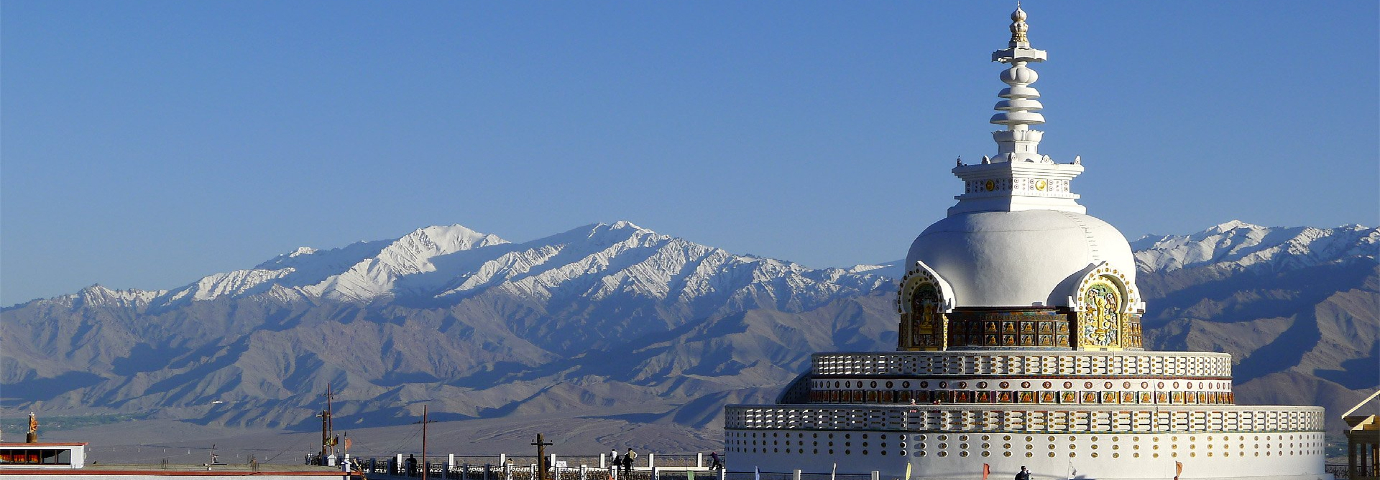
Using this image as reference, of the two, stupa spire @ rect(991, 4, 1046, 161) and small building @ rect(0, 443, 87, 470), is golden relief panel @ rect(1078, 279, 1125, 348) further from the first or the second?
small building @ rect(0, 443, 87, 470)

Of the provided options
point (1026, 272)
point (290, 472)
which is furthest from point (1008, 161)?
point (290, 472)

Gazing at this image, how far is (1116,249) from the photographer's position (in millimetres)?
75500

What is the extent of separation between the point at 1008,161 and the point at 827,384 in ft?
30.4

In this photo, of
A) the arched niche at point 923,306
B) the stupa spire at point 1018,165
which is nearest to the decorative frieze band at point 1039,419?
the arched niche at point 923,306

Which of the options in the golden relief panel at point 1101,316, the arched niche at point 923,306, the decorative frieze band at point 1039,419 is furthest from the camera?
the arched niche at point 923,306

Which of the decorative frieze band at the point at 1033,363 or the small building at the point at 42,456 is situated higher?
the decorative frieze band at the point at 1033,363

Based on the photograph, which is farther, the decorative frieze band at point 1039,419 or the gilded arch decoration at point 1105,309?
the gilded arch decoration at point 1105,309

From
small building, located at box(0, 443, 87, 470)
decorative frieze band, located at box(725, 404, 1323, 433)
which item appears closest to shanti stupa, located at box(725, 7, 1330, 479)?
decorative frieze band, located at box(725, 404, 1323, 433)

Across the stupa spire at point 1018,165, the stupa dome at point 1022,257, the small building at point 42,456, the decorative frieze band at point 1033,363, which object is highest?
the stupa spire at point 1018,165

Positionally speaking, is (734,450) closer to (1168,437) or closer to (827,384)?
(827,384)

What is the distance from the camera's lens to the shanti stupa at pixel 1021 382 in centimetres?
6969

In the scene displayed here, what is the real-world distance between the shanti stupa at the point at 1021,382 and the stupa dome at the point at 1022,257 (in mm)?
43

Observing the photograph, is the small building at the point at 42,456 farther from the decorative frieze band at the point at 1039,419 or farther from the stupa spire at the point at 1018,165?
the stupa spire at the point at 1018,165

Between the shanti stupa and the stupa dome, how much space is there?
0.04 meters
